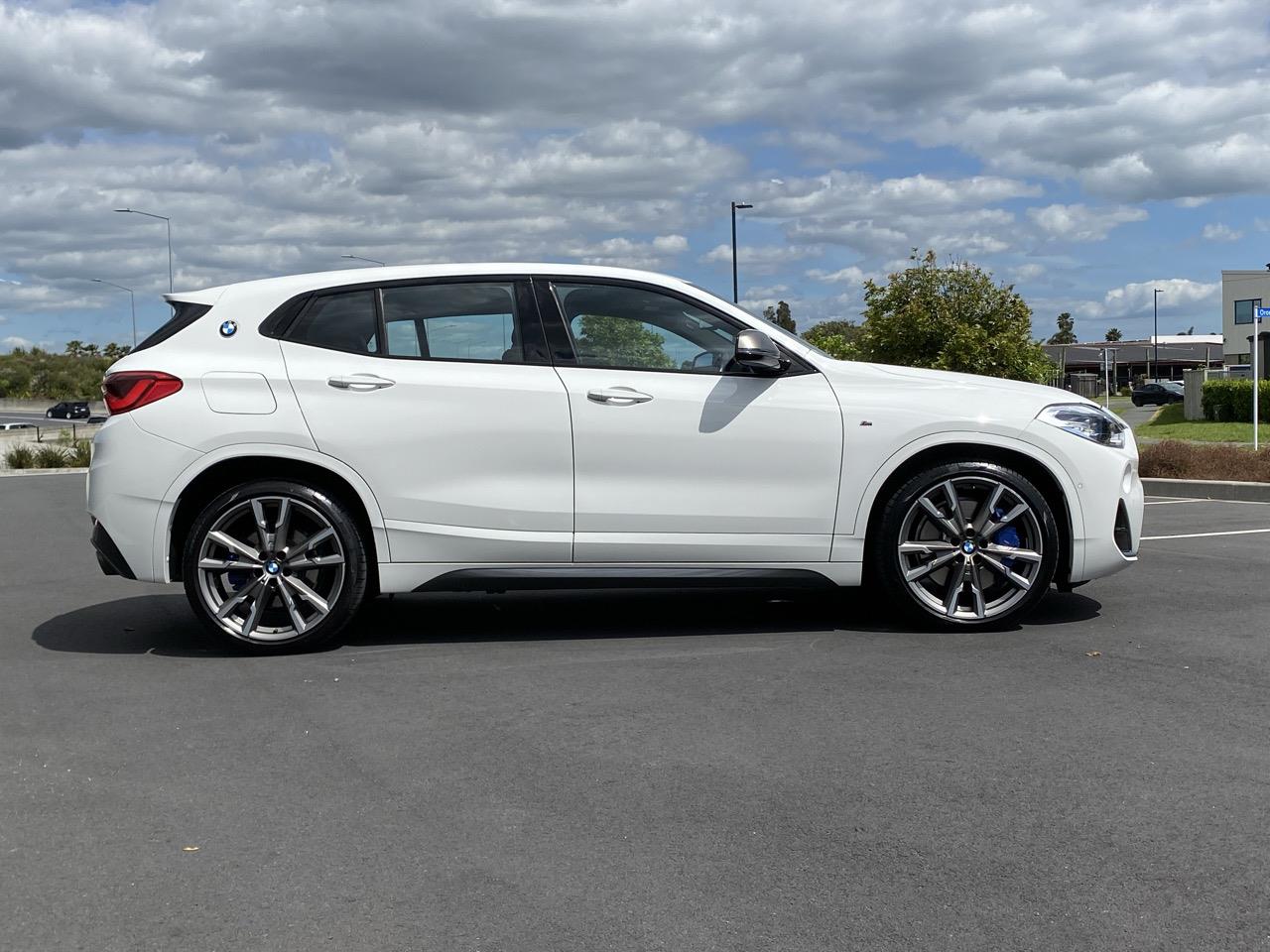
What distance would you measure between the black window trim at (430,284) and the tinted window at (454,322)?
2 centimetres

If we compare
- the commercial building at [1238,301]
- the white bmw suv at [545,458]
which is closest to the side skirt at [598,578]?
the white bmw suv at [545,458]

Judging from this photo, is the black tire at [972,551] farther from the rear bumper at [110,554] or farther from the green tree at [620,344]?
the rear bumper at [110,554]

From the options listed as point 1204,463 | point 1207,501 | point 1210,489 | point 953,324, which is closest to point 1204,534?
point 1207,501

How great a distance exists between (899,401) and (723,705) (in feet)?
6.51

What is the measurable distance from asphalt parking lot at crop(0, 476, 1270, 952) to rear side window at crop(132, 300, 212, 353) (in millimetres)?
1503

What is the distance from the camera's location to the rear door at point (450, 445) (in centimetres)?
623

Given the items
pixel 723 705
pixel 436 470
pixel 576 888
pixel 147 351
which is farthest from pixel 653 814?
pixel 147 351

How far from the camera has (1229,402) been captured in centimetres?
3189

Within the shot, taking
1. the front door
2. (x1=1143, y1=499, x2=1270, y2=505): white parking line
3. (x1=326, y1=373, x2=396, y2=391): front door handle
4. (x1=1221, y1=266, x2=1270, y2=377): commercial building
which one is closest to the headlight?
the front door

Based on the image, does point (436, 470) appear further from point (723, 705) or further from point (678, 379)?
point (723, 705)

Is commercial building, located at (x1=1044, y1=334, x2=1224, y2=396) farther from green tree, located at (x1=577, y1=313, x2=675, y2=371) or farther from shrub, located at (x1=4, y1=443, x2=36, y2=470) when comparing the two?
green tree, located at (x1=577, y1=313, x2=675, y2=371)

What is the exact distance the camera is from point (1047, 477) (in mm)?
6562

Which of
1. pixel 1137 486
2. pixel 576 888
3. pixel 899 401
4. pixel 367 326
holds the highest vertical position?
pixel 367 326

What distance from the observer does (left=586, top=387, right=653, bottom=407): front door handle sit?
6266mm
